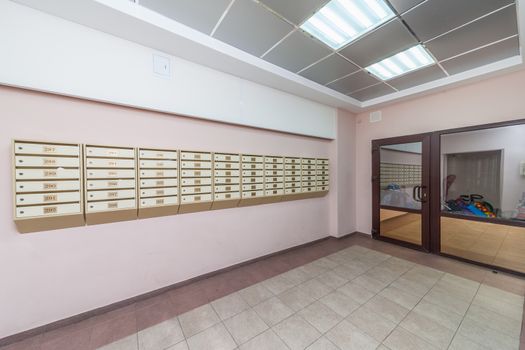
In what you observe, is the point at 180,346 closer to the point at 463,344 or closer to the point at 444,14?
the point at 463,344

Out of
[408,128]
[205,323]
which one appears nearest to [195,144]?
[205,323]

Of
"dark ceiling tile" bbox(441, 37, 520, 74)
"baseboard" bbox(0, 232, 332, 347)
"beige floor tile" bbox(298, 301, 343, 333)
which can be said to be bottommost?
"beige floor tile" bbox(298, 301, 343, 333)

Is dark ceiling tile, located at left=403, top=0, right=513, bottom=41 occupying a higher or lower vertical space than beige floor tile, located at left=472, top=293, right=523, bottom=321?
higher

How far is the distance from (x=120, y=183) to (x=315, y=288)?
2.29 metres

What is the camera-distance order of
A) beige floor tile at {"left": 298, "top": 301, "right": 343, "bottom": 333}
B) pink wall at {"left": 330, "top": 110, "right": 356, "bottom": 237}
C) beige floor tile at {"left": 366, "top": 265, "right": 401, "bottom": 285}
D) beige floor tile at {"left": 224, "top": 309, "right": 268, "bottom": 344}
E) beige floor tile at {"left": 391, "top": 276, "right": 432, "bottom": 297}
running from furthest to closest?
pink wall at {"left": 330, "top": 110, "right": 356, "bottom": 237} → beige floor tile at {"left": 366, "top": 265, "right": 401, "bottom": 285} → beige floor tile at {"left": 391, "top": 276, "right": 432, "bottom": 297} → beige floor tile at {"left": 298, "top": 301, "right": 343, "bottom": 333} → beige floor tile at {"left": 224, "top": 309, "right": 268, "bottom": 344}

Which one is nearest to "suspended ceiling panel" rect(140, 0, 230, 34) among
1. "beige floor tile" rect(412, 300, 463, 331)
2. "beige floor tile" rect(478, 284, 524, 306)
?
"beige floor tile" rect(412, 300, 463, 331)

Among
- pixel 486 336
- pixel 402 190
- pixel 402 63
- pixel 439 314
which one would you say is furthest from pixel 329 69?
pixel 486 336

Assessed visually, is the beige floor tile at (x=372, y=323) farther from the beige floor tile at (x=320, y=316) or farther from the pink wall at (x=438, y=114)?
the pink wall at (x=438, y=114)

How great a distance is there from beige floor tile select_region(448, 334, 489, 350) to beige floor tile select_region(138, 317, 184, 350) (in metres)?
2.08

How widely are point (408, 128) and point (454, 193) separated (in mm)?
1228

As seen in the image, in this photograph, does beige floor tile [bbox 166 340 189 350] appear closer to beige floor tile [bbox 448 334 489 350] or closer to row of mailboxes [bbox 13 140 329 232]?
row of mailboxes [bbox 13 140 329 232]

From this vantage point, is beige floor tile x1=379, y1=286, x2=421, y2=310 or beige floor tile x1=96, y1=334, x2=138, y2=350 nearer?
beige floor tile x1=96, y1=334, x2=138, y2=350

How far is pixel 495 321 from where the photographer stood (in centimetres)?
168

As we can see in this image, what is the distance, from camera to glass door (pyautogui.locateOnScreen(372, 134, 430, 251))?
3139mm
